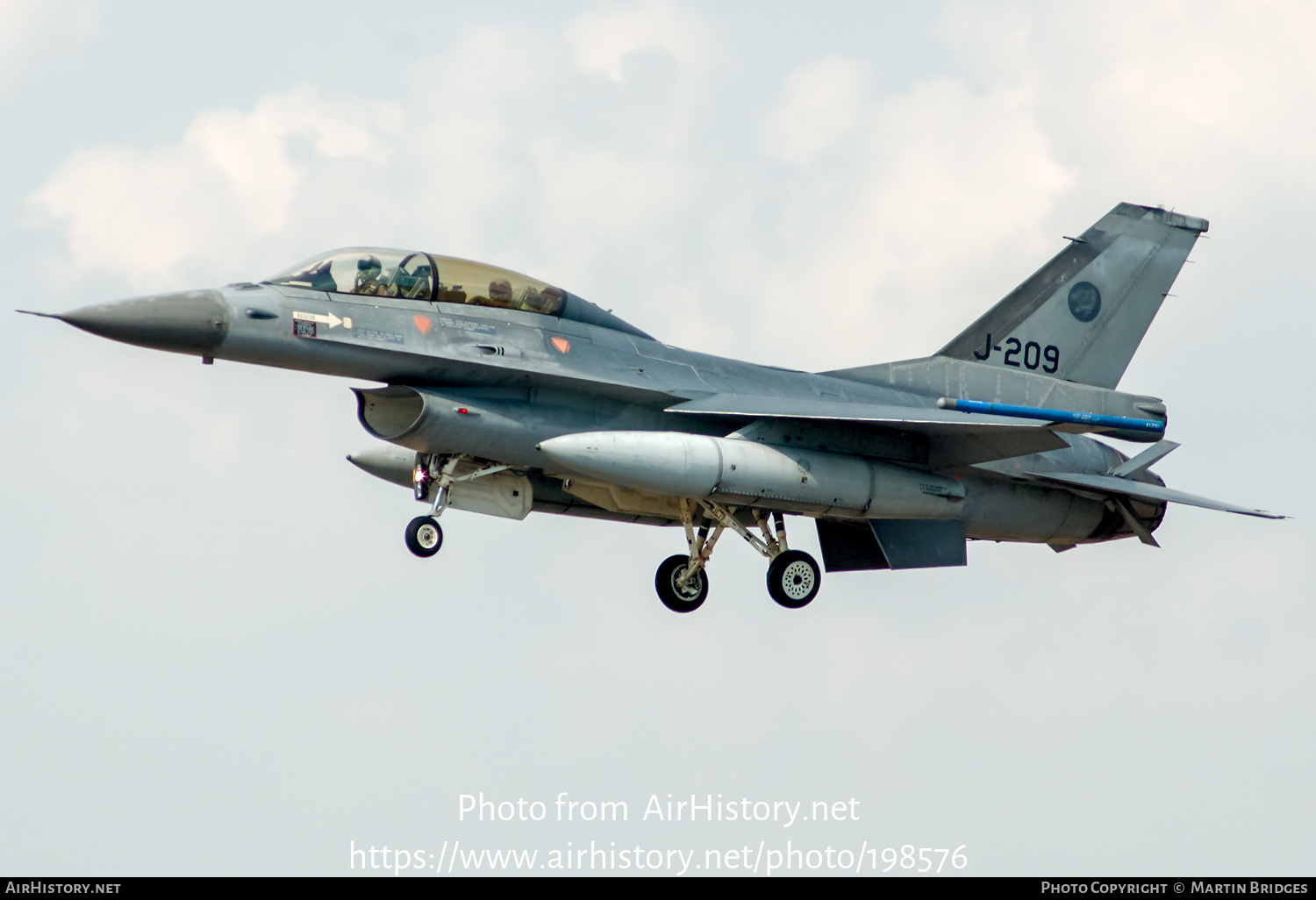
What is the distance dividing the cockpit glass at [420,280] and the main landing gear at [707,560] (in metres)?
2.89

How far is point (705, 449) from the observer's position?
17188 millimetres

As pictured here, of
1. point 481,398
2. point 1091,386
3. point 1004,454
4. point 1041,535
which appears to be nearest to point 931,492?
point 1004,454

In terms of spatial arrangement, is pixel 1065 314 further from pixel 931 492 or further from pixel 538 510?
pixel 538 510

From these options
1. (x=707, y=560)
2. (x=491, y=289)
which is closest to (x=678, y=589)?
(x=707, y=560)

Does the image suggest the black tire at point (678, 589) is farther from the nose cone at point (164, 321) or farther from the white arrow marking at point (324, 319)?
the nose cone at point (164, 321)

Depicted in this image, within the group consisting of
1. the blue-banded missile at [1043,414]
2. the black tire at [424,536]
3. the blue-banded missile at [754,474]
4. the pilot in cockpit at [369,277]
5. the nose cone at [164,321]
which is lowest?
the black tire at [424,536]

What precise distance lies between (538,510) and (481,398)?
2534 mm

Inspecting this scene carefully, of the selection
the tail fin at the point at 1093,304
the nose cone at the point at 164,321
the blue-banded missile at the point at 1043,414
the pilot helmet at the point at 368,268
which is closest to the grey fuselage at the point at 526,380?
the nose cone at the point at 164,321

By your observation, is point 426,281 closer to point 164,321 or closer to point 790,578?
point 164,321

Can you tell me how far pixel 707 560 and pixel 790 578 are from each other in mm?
1040

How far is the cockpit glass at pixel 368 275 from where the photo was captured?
16938mm

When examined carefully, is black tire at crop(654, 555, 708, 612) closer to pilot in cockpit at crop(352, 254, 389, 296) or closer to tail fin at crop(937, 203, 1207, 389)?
tail fin at crop(937, 203, 1207, 389)

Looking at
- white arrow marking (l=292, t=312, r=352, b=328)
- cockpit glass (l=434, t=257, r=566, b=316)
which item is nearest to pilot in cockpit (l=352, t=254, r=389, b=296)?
white arrow marking (l=292, t=312, r=352, b=328)

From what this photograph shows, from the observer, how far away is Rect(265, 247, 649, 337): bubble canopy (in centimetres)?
1700
